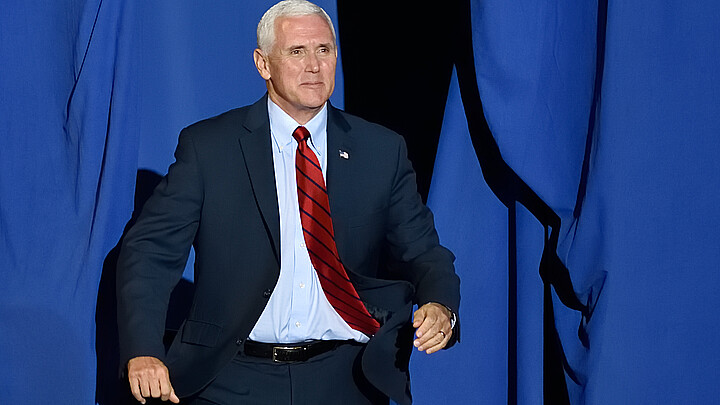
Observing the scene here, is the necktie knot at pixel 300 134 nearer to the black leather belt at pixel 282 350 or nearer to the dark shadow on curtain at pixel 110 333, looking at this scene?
the black leather belt at pixel 282 350

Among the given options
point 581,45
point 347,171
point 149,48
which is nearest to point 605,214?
point 581,45

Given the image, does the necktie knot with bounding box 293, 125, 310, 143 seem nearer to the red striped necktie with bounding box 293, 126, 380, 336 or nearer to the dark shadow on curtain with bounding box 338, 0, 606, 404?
the red striped necktie with bounding box 293, 126, 380, 336

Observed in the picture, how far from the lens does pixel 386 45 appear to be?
8.42 feet

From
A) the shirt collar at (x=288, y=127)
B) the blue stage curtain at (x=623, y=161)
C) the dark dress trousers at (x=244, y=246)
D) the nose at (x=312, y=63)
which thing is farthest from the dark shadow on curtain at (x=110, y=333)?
the blue stage curtain at (x=623, y=161)

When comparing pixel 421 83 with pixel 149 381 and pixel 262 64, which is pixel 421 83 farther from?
pixel 149 381

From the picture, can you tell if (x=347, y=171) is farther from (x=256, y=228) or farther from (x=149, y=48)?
(x=149, y=48)

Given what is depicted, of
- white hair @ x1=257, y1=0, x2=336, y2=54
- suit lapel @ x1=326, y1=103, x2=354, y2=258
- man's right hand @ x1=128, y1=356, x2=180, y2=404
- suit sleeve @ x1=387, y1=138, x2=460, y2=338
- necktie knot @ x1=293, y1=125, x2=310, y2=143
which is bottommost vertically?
man's right hand @ x1=128, y1=356, x2=180, y2=404

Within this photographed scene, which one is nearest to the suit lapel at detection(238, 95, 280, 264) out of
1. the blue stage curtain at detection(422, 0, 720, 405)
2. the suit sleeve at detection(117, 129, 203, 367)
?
the suit sleeve at detection(117, 129, 203, 367)

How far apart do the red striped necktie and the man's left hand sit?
180 millimetres

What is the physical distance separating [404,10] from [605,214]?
2.68 feet

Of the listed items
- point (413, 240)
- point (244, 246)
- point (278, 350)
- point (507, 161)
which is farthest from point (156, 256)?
point (507, 161)

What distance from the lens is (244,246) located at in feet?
6.09

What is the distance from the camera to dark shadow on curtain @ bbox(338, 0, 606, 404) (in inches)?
91.2

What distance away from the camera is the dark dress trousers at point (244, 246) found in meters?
1.78
